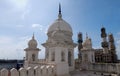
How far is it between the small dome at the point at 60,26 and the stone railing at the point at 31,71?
8266 millimetres

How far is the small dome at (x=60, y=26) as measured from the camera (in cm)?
2259

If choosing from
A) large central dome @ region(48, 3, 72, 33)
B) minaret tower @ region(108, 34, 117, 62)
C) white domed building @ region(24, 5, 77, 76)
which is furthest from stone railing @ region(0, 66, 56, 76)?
minaret tower @ region(108, 34, 117, 62)

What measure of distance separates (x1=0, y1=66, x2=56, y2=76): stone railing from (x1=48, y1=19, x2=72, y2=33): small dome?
27.1ft

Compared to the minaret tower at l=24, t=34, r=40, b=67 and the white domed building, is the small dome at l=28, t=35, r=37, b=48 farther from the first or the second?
the white domed building

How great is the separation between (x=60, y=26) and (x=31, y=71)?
35.1 feet

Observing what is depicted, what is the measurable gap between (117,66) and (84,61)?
678 centimetres

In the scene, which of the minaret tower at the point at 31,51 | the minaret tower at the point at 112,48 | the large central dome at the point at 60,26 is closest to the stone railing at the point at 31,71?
the large central dome at the point at 60,26

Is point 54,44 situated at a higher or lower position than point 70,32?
lower

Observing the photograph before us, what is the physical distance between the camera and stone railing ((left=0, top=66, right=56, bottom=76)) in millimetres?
11855

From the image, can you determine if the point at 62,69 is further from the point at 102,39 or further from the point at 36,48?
the point at 102,39

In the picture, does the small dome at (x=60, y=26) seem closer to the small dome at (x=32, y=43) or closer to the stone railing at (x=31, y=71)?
the small dome at (x=32, y=43)

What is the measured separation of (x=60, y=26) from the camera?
2256 cm

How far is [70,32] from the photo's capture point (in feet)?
76.5

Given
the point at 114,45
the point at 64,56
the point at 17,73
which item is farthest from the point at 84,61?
the point at 114,45
